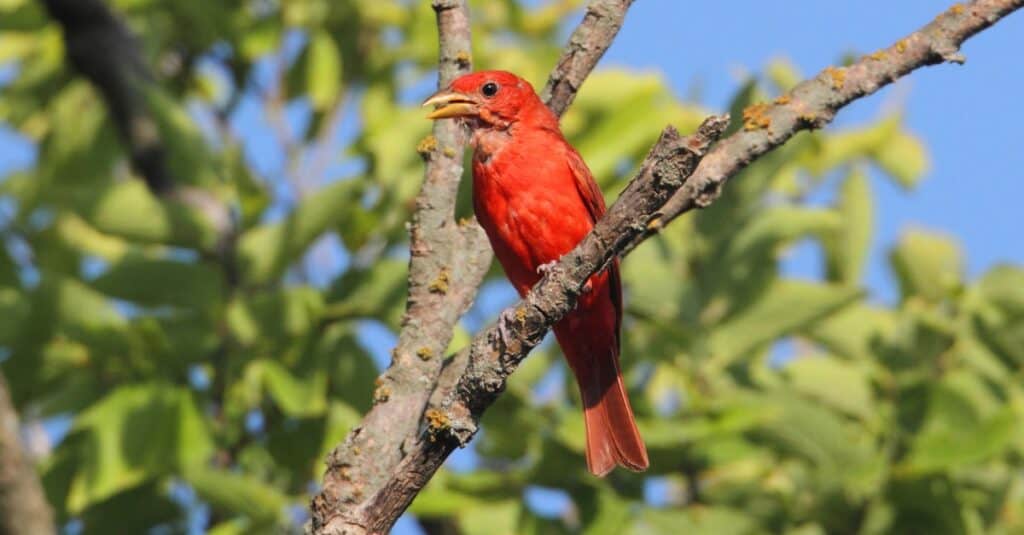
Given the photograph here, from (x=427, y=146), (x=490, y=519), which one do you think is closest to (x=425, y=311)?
(x=427, y=146)

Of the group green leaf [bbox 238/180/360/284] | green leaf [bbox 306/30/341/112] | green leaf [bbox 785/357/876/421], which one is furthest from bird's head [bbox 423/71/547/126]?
green leaf [bbox 306/30/341/112]

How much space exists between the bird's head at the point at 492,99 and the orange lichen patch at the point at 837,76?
99 cm

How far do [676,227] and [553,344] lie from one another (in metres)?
0.57

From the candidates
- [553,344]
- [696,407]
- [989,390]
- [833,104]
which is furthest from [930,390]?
[833,104]

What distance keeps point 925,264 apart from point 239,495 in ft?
8.13

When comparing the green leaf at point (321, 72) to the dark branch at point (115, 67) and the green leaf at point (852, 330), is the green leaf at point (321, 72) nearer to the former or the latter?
the dark branch at point (115, 67)

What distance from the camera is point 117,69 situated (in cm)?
670

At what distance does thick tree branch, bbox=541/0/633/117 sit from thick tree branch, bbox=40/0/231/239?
9.99 ft

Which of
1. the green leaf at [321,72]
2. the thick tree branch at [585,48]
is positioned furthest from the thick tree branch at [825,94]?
the green leaf at [321,72]

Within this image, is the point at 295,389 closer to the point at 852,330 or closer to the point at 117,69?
the point at 852,330

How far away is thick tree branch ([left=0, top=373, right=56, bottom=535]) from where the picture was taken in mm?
4562

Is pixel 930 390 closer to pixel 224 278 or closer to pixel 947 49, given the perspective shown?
pixel 947 49

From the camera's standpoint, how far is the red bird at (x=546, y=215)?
438cm

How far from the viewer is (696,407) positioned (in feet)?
16.1
